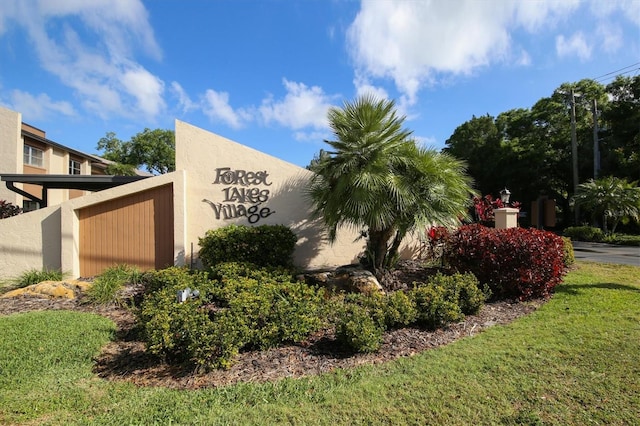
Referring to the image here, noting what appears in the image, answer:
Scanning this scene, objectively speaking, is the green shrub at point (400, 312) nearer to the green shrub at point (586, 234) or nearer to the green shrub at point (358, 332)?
the green shrub at point (358, 332)

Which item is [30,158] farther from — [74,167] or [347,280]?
A: [347,280]

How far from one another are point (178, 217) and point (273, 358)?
5391 mm

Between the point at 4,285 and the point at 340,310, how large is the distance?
809 cm

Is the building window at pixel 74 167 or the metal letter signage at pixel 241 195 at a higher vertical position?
the building window at pixel 74 167

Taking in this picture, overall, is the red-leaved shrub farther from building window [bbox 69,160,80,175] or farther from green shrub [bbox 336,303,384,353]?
building window [bbox 69,160,80,175]

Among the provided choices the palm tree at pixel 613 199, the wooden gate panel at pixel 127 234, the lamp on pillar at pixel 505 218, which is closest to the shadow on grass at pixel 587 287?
the lamp on pillar at pixel 505 218

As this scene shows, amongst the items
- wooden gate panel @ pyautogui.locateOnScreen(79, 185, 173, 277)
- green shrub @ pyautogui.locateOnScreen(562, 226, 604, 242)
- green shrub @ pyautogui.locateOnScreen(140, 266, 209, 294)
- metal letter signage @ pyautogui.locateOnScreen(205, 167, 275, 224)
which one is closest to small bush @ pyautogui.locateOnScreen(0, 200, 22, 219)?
wooden gate panel @ pyautogui.locateOnScreen(79, 185, 173, 277)

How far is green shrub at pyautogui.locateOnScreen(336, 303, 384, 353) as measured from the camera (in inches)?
146

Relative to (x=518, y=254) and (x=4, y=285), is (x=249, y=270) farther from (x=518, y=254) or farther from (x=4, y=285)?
(x=4, y=285)

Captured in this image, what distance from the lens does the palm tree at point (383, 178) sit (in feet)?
19.6

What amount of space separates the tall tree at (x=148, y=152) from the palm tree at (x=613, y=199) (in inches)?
1549

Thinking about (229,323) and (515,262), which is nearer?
(229,323)

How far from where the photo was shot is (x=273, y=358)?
374cm

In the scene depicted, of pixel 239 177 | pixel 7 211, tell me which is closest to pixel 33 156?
pixel 7 211
